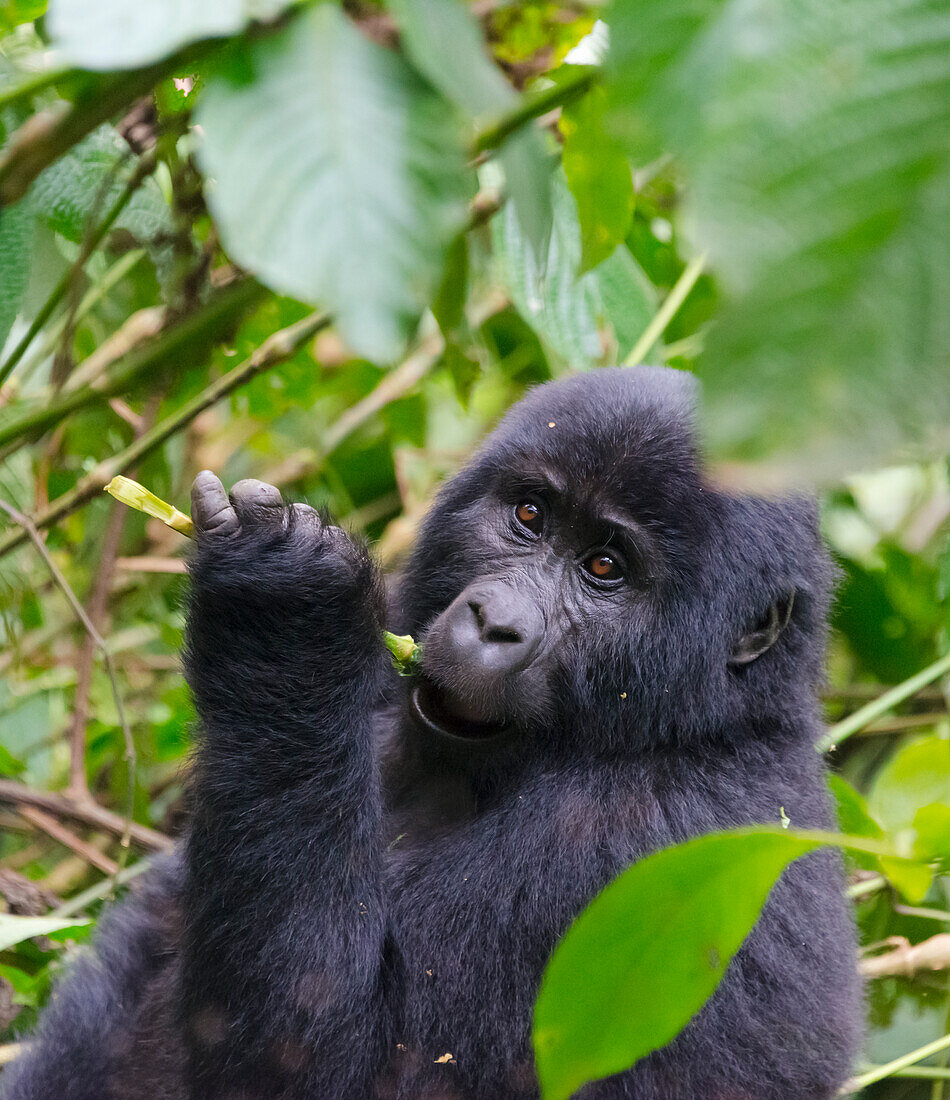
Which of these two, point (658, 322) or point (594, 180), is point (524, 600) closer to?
point (594, 180)

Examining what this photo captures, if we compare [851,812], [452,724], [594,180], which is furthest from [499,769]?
[594,180]

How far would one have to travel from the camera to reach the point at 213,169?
2.43ft

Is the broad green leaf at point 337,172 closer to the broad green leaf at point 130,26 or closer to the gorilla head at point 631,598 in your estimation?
the broad green leaf at point 130,26

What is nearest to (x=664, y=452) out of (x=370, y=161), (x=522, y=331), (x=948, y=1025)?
(x=370, y=161)

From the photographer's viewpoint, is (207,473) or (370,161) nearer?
(370,161)

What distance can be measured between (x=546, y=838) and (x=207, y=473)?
2.82 ft

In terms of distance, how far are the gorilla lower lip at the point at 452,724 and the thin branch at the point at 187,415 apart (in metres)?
0.79

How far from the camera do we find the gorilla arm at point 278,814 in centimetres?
182

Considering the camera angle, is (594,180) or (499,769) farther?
(499,769)

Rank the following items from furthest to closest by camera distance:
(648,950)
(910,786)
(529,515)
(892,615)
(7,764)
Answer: (892,615), (7,764), (910,786), (529,515), (648,950)

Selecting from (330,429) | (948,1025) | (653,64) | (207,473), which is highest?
(653,64)

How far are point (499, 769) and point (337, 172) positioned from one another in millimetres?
1474

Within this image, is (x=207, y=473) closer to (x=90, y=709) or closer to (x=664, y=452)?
(x=664, y=452)

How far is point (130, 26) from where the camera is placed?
0.68m
